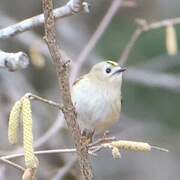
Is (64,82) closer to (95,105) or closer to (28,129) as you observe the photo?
(28,129)

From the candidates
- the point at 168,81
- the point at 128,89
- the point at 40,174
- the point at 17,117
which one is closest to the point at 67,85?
the point at 17,117

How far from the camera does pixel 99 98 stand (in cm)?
360

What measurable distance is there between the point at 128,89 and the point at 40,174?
98.4 inches

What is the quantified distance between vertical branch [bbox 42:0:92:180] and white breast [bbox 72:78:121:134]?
4.01ft

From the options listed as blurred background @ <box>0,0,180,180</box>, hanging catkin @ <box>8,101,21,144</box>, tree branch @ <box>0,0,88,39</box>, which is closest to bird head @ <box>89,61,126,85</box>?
tree branch @ <box>0,0,88,39</box>

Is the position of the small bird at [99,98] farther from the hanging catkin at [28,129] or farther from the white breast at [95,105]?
the hanging catkin at [28,129]

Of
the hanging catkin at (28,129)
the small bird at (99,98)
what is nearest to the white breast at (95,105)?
the small bird at (99,98)

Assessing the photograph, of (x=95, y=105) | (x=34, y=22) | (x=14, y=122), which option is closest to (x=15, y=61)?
(x=14, y=122)

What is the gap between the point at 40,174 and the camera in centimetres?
477

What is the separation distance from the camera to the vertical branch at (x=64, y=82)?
1.94 m

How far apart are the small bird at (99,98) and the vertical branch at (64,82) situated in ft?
3.93

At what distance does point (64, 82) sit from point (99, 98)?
1602 mm

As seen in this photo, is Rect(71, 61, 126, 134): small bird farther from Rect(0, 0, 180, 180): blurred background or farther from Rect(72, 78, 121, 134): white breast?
Rect(0, 0, 180, 180): blurred background

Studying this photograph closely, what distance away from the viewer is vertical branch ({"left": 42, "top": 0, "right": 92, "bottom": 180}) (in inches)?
76.2
